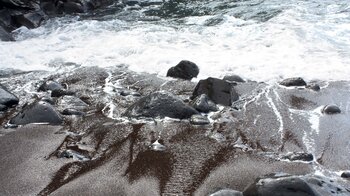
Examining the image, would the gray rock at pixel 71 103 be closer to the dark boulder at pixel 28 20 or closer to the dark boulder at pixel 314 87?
the dark boulder at pixel 314 87

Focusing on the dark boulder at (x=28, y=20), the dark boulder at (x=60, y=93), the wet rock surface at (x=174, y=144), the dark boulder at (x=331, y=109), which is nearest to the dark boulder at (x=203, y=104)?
the wet rock surface at (x=174, y=144)

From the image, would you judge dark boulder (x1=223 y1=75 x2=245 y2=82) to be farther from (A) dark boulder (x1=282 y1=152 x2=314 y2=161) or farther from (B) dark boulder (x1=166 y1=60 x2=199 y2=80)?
(A) dark boulder (x1=282 y1=152 x2=314 y2=161)

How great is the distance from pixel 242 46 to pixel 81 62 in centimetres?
312

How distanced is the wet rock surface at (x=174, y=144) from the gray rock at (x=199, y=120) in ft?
0.12

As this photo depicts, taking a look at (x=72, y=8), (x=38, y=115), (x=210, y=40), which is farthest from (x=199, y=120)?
(x=72, y=8)

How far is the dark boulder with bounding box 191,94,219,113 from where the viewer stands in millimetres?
5677

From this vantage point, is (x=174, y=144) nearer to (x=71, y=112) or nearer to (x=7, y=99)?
(x=71, y=112)

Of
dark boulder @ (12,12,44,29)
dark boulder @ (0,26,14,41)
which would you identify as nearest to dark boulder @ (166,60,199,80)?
dark boulder @ (0,26,14,41)

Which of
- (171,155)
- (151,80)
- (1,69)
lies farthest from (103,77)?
(171,155)

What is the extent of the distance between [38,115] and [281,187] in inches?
126

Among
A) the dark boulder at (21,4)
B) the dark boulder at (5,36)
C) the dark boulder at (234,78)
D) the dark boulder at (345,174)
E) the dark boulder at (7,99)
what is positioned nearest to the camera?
the dark boulder at (345,174)

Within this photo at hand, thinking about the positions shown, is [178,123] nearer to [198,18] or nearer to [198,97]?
[198,97]

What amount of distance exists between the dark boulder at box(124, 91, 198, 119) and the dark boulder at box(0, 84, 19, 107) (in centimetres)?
166

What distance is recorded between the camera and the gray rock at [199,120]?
17.5 ft
